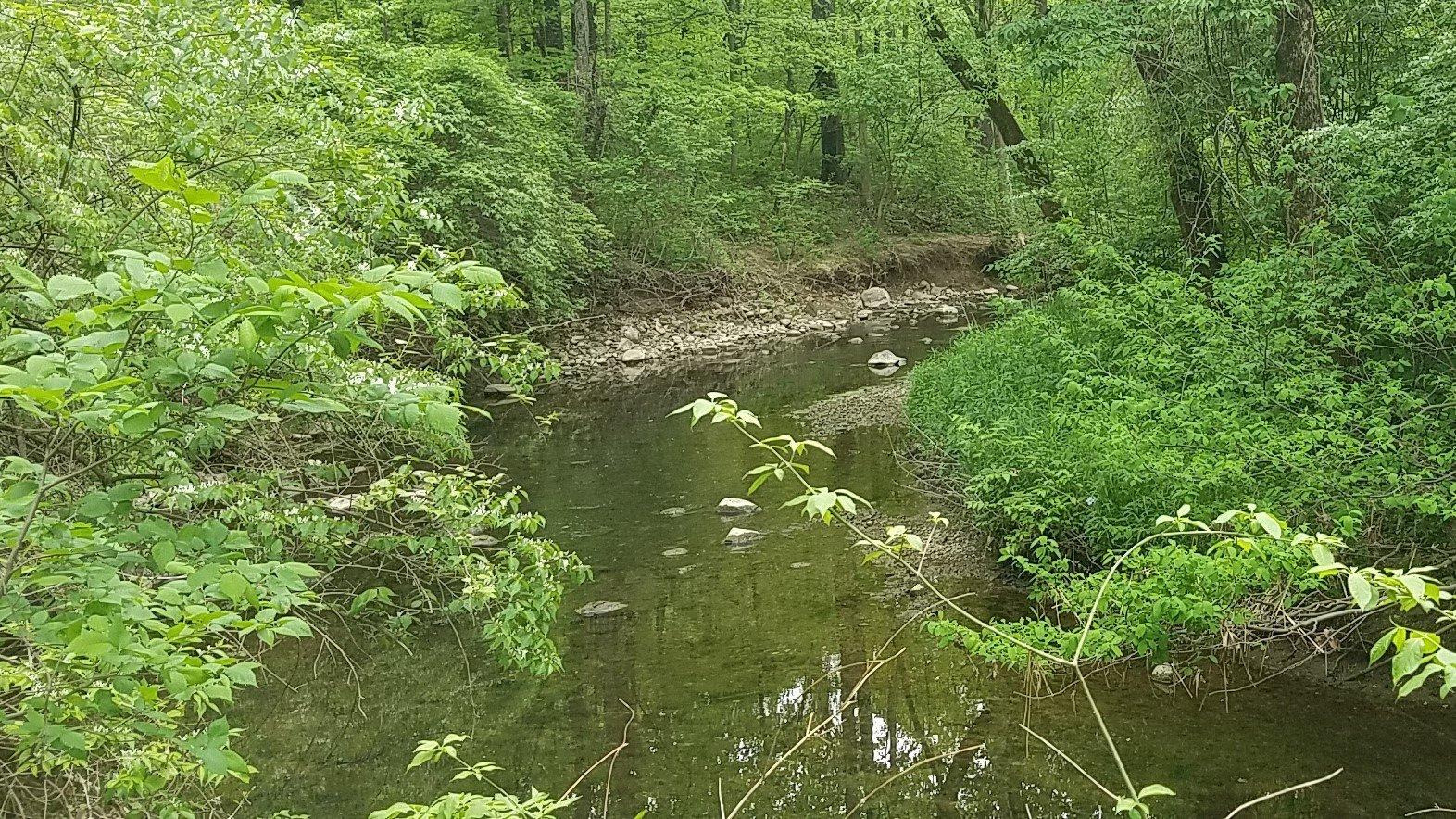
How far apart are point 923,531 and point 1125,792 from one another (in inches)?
150

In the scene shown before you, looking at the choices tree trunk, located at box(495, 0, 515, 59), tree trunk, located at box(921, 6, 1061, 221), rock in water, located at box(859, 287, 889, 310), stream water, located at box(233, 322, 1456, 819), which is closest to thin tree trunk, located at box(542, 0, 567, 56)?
tree trunk, located at box(495, 0, 515, 59)

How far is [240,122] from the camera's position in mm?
3893

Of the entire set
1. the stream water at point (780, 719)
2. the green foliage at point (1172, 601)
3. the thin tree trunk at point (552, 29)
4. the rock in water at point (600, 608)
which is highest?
the thin tree trunk at point (552, 29)

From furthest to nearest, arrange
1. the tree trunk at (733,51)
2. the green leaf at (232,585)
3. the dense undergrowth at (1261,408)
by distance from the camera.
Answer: the tree trunk at (733,51), the dense undergrowth at (1261,408), the green leaf at (232,585)

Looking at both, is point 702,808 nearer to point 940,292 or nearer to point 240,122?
point 240,122

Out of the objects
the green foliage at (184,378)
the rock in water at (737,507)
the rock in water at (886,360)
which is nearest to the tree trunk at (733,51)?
Answer: the rock in water at (886,360)

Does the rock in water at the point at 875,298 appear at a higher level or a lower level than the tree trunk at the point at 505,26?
lower

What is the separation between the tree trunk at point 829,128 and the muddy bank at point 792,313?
2916 mm

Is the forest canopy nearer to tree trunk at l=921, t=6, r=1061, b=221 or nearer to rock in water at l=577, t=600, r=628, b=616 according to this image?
tree trunk at l=921, t=6, r=1061, b=221

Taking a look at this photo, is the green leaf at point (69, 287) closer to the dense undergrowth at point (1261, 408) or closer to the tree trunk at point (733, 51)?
the dense undergrowth at point (1261, 408)

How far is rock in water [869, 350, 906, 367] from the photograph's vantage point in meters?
16.5

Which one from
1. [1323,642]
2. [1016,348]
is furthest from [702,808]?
[1016,348]

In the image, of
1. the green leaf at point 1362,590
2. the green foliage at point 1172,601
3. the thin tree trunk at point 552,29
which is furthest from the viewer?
the thin tree trunk at point 552,29

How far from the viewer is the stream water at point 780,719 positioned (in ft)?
17.2
